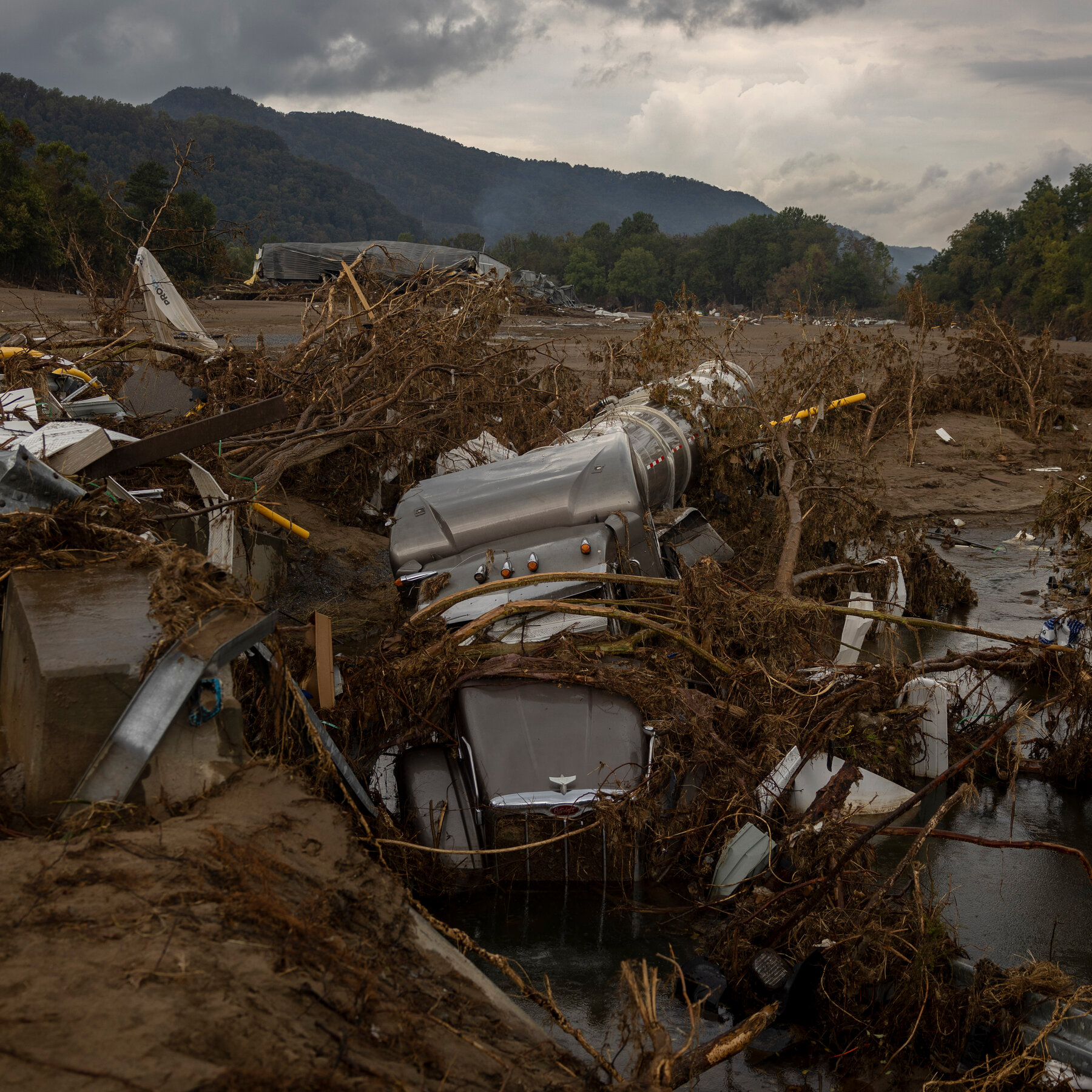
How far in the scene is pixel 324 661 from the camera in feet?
17.3

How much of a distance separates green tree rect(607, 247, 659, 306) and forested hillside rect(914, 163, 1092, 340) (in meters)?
20.2

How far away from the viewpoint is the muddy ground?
2051mm

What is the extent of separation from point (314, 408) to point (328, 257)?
28489 millimetres

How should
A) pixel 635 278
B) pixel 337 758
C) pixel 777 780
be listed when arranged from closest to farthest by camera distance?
pixel 337 758, pixel 777 780, pixel 635 278

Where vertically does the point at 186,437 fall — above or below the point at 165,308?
below

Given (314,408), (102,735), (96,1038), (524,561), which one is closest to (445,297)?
(314,408)

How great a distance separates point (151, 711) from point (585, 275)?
2967 inches

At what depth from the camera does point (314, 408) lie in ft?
31.5

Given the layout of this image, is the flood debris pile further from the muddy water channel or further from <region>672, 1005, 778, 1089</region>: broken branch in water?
the muddy water channel

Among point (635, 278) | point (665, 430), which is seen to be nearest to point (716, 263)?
point (635, 278)

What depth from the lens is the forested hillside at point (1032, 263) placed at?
5034 centimetres

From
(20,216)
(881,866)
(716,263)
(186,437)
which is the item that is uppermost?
(716,263)

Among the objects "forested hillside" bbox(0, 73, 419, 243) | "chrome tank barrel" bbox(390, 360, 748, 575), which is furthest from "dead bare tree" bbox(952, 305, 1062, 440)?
"forested hillside" bbox(0, 73, 419, 243)

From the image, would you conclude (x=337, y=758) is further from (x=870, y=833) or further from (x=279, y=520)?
(x=279, y=520)
